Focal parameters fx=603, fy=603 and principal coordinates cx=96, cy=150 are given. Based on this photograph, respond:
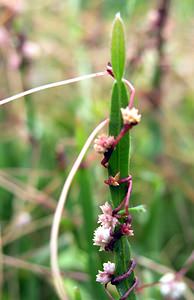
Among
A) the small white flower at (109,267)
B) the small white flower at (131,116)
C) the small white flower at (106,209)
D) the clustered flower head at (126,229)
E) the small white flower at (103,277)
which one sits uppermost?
the small white flower at (131,116)

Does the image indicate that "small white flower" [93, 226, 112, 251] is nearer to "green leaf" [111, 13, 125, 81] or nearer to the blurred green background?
"green leaf" [111, 13, 125, 81]

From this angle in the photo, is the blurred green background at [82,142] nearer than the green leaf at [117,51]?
No

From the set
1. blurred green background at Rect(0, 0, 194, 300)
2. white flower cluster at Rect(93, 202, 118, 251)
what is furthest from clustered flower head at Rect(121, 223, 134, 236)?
blurred green background at Rect(0, 0, 194, 300)

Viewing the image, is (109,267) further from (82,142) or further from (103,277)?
(82,142)

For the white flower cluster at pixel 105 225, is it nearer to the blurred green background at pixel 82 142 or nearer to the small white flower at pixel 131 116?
the small white flower at pixel 131 116

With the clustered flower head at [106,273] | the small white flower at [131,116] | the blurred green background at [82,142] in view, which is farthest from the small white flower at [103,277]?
the blurred green background at [82,142]

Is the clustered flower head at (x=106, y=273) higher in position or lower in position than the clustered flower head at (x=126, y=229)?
lower
